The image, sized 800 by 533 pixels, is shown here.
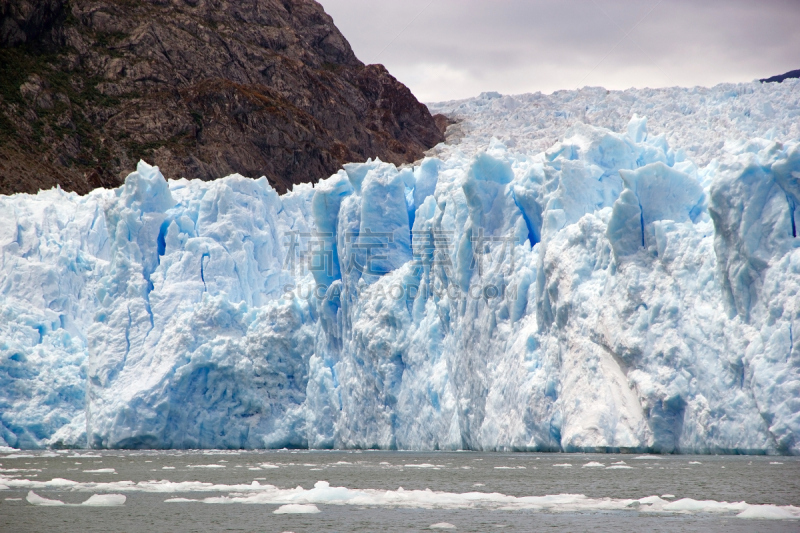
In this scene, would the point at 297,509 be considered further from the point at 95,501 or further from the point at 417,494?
the point at 95,501

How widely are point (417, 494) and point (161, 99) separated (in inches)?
1861

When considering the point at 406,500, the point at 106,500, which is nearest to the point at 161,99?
the point at 106,500

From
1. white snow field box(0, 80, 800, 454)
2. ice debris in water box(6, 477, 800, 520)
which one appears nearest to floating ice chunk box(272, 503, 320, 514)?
ice debris in water box(6, 477, 800, 520)

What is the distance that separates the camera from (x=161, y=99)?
56656 mm

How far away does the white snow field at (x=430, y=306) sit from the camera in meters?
17.7

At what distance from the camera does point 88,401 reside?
2645 centimetres

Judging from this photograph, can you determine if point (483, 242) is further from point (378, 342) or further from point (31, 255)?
point (31, 255)

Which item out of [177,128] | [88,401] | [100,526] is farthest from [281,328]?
[177,128]

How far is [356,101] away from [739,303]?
5331cm

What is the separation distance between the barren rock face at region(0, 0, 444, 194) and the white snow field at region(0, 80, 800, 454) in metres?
20.8

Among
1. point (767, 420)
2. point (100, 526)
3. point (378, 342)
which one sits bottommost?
point (100, 526)

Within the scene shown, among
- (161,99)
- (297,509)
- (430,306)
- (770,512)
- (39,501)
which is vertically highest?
(161,99)

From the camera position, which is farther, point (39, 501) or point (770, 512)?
point (39, 501)

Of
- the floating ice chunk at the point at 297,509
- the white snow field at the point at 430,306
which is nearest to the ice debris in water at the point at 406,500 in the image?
the floating ice chunk at the point at 297,509
